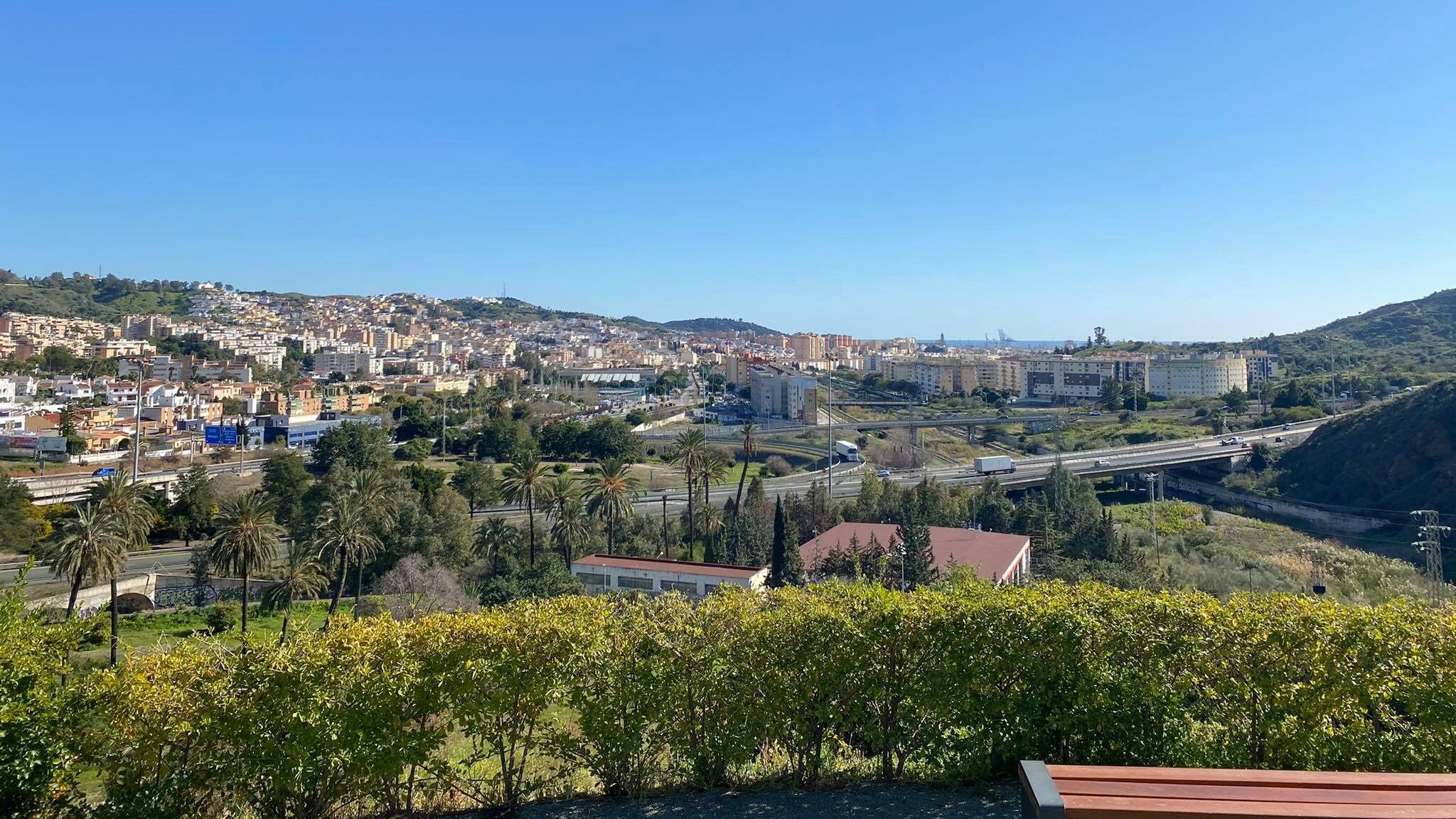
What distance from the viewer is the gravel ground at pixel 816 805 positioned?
4.43m

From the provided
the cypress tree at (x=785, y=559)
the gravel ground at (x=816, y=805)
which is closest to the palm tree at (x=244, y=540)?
the cypress tree at (x=785, y=559)

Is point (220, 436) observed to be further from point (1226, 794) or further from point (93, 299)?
point (93, 299)

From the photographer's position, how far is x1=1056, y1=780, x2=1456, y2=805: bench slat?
288 cm

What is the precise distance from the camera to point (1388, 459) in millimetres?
32031

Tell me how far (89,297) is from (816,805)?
14424 cm

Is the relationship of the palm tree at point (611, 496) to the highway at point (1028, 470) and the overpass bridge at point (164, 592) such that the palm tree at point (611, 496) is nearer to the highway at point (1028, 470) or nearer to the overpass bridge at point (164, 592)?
the highway at point (1028, 470)

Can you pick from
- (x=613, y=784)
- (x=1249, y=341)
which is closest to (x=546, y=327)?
(x=1249, y=341)

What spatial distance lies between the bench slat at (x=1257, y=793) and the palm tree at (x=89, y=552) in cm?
1709

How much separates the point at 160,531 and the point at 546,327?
141 m

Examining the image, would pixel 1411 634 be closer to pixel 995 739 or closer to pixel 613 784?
pixel 995 739

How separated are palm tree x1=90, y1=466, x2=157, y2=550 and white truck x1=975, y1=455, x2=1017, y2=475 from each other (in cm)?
3017

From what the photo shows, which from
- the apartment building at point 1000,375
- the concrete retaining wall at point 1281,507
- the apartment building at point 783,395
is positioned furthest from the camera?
the apartment building at point 1000,375

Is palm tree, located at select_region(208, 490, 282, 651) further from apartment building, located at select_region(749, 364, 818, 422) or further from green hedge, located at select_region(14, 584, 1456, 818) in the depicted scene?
apartment building, located at select_region(749, 364, 818, 422)

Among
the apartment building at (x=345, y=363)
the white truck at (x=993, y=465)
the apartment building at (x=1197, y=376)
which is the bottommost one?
the white truck at (x=993, y=465)
